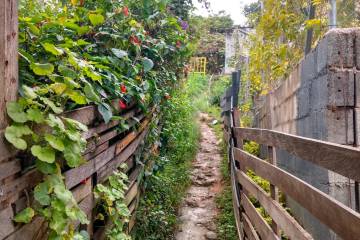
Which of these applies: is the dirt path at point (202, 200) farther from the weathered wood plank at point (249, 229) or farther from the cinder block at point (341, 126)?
the cinder block at point (341, 126)

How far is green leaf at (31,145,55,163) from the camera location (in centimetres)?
133

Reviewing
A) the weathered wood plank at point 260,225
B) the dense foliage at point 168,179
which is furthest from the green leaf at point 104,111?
the dense foliage at point 168,179

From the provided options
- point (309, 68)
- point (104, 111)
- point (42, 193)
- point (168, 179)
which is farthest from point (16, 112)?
point (168, 179)

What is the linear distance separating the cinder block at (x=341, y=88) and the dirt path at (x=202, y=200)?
2.46 meters

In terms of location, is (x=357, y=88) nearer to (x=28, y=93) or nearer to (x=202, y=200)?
(x=28, y=93)

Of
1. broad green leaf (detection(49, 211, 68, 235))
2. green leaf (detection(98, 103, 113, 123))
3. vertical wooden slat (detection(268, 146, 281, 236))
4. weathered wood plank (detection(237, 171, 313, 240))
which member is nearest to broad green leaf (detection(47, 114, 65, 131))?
broad green leaf (detection(49, 211, 68, 235))

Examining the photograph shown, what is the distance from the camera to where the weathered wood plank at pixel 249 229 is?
9.76ft

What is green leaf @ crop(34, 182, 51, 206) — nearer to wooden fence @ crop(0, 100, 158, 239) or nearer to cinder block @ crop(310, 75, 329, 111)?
wooden fence @ crop(0, 100, 158, 239)

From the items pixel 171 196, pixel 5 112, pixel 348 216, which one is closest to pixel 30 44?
pixel 5 112

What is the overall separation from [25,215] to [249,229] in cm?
233

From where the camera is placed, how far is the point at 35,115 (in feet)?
4.42

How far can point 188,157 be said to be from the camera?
6.98m

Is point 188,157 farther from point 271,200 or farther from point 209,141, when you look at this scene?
point 271,200

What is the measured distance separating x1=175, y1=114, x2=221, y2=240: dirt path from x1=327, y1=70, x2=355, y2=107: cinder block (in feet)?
8.05
